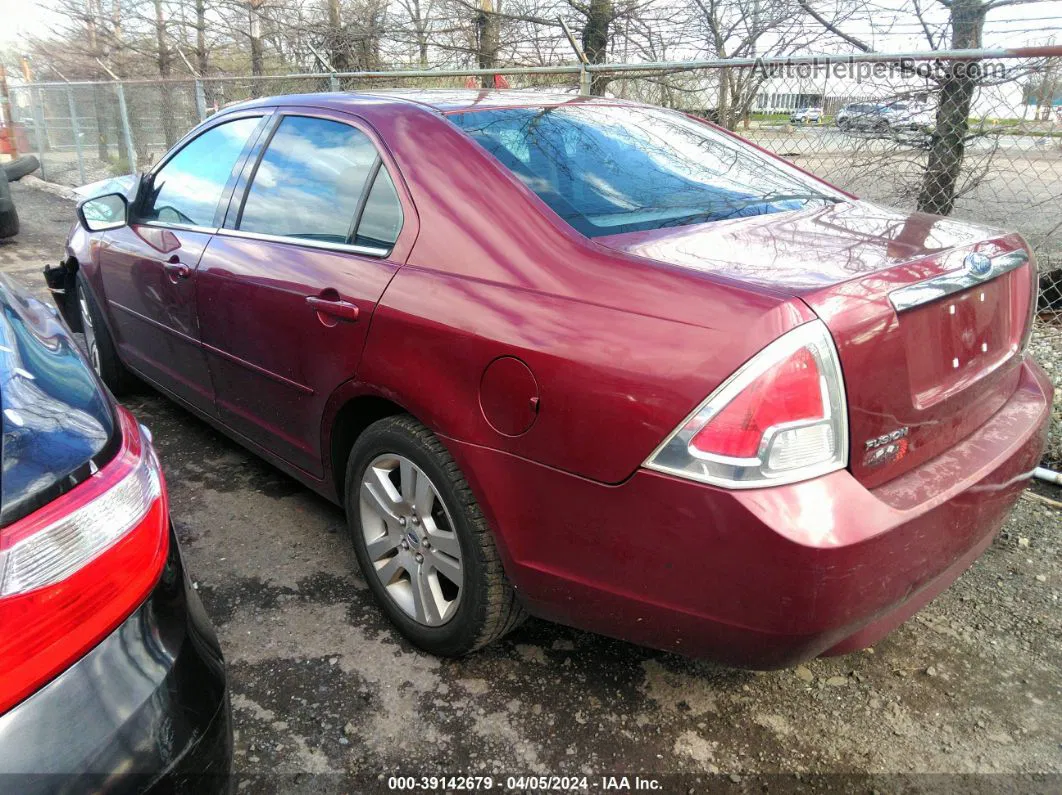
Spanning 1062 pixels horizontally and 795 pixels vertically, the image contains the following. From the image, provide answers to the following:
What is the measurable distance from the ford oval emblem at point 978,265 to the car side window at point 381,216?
4.94 feet

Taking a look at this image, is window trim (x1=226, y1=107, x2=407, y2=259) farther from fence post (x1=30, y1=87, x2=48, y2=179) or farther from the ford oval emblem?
fence post (x1=30, y1=87, x2=48, y2=179)

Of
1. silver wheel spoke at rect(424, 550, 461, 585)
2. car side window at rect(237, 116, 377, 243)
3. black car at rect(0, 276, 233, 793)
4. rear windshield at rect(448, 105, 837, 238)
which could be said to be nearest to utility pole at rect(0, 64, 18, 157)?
car side window at rect(237, 116, 377, 243)

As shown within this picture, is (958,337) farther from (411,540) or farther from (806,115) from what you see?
(806,115)

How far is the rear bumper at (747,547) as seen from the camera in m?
1.56

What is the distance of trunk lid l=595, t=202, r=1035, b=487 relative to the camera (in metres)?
1.63

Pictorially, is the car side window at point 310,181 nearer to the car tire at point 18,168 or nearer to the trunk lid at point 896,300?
the trunk lid at point 896,300

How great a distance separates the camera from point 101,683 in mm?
1241

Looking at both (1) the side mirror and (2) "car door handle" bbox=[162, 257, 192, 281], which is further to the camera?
(1) the side mirror

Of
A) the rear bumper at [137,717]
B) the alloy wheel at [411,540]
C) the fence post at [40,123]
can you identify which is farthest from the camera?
the fence post at [40,123]

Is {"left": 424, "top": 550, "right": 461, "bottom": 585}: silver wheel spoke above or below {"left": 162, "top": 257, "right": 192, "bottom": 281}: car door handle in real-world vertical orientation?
below

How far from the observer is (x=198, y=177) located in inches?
133

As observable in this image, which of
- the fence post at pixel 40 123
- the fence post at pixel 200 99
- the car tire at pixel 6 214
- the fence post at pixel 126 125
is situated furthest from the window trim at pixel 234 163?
the fence post at pixel 40 123

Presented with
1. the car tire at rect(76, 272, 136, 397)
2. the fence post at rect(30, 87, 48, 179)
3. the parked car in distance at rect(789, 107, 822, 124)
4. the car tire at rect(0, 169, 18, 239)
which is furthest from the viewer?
the fence post at rect(30, 87, 48, 179)

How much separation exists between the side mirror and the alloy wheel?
220 cm
